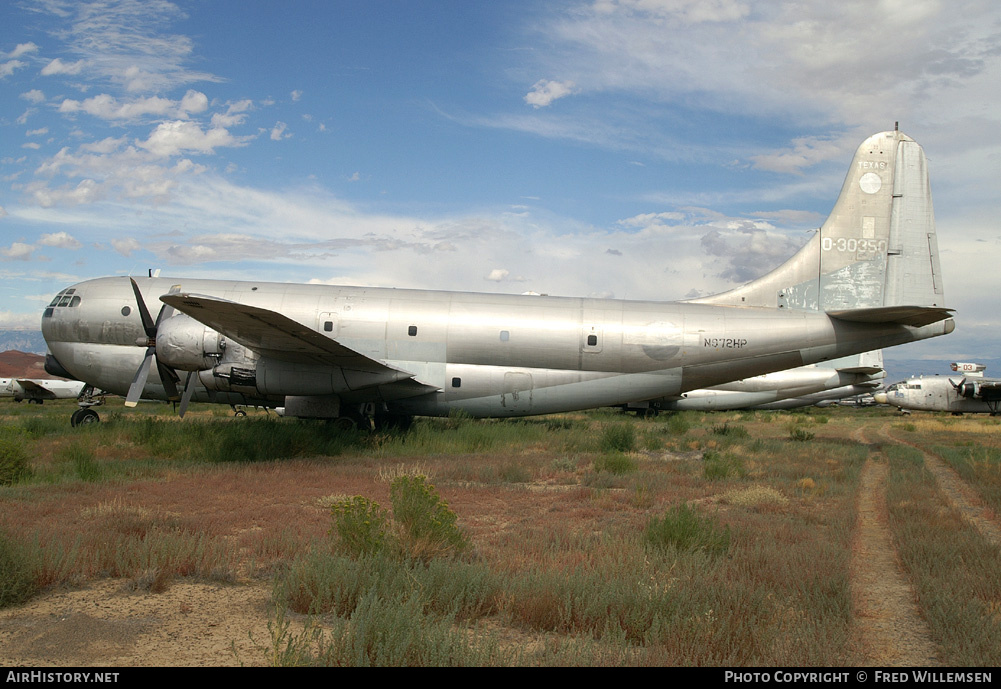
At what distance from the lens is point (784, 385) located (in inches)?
1368

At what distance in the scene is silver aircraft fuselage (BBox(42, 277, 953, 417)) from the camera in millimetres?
17516

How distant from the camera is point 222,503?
9.86 meters

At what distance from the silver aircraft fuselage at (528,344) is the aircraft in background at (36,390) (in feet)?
128

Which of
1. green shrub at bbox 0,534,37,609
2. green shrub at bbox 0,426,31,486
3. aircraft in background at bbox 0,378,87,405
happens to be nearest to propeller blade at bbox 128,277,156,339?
green shrub at bbox 0,426,31,486

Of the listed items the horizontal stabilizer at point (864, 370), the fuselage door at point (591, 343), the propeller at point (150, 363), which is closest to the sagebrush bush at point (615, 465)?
the fuselage door at point (591, 343)

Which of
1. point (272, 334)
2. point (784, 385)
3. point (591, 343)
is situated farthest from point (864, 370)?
point (272, 334)

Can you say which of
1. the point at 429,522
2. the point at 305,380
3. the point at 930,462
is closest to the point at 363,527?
the point at 429,522

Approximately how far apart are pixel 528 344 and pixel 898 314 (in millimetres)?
9259

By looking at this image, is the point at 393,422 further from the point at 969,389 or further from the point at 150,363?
the point at 969,389

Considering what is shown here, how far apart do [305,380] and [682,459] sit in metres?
9.69

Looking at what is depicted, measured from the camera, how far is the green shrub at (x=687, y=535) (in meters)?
7.38

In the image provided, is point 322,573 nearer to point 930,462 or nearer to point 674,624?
point 674,624

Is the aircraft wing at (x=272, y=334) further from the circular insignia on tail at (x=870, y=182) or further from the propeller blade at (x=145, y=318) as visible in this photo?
the circular insignia on tail at (x=870, y=182)
